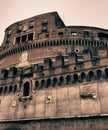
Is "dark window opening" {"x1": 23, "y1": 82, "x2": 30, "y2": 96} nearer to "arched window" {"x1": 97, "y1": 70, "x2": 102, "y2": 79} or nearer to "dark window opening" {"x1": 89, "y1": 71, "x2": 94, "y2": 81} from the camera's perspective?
"dark window opening" {"x1": 89, "y1": 71, "x2": 94, "y2": 81}

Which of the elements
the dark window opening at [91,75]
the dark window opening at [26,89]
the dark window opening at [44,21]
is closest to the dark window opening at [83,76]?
the dark window opening at [91,75]

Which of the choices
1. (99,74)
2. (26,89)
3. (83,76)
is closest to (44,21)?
(26,89)

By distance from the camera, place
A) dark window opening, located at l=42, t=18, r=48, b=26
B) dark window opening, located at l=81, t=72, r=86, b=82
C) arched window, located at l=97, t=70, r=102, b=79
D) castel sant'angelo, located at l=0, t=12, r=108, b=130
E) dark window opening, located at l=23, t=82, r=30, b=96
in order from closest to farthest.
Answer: castel sant'angelo, located at l=0, t=12, r=108, b=130 → arched window, located at l=97, t=70, r=102, b=79 → dark window opening, located at l=81, t=72, r=86, b=82 → dark window opening, located at l=23, t=82, r=30, b=96 → dark window opening, located at l=42, t=18, r=48, b=26

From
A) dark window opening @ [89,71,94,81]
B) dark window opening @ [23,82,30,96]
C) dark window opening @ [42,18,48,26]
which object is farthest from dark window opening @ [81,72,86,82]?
dark window opening @ [42,18,48,26]

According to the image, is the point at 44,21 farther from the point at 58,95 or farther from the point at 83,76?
the point at 58,95

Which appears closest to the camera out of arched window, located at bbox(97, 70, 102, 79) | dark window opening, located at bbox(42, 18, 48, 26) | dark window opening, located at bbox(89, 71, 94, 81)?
arched window, located at bbox(97, 70, 102, 79)

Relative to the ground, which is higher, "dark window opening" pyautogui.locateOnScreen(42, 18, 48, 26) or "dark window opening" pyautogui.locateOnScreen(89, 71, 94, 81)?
"dark window opening" pyautogui.locateOnScreen(42, 18, 48, 26)

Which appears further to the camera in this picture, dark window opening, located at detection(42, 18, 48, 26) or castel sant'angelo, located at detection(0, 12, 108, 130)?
dark window opening, located at detection(42, 18, 48, 26)

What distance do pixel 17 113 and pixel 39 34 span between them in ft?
58.1

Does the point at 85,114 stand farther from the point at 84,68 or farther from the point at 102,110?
the point at 84,68

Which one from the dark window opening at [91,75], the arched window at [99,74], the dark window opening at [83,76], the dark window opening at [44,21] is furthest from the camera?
the dark window opening at [44,21]

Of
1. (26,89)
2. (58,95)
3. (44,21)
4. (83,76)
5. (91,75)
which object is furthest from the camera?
(44,21)

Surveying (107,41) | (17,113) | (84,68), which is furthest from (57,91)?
(107,41)

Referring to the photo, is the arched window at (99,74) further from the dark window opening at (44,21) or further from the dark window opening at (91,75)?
the dark window opening at (44,21)
